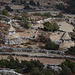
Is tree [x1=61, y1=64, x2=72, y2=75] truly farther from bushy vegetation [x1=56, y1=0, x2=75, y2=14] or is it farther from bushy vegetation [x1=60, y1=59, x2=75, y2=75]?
bushy vegetation [x1=56, y1=0, x2=75, y2=14]

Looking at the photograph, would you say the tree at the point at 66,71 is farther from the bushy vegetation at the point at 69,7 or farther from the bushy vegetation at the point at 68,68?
the bushy vegetation at the point at 69,7

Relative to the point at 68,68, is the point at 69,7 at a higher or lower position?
lower

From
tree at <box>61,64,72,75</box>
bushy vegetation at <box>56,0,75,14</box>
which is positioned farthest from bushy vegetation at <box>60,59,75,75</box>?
bushy vegetation at <box>56,0,75,14</box>

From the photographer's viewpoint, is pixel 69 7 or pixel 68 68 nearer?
pixel 68 68

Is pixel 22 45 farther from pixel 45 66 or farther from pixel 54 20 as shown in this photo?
pixel 54 20

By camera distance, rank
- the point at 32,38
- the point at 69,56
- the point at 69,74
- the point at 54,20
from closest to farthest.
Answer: the point at 69,74, the point at 69,56, the point at 32,38, the point at 54,20

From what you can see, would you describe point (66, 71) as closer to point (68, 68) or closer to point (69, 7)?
point (68, 68)

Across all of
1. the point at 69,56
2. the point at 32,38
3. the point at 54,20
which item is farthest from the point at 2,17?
the point at 69,56

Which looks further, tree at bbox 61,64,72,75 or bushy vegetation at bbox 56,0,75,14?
bushy vegetation at bbox 56,0,75,14

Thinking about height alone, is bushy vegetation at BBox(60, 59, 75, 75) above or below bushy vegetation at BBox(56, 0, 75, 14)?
above

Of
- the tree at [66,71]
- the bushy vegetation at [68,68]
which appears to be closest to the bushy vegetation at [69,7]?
the bushy vegetation at [68,68]

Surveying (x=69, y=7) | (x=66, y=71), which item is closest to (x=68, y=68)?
(x=66, y=71)
